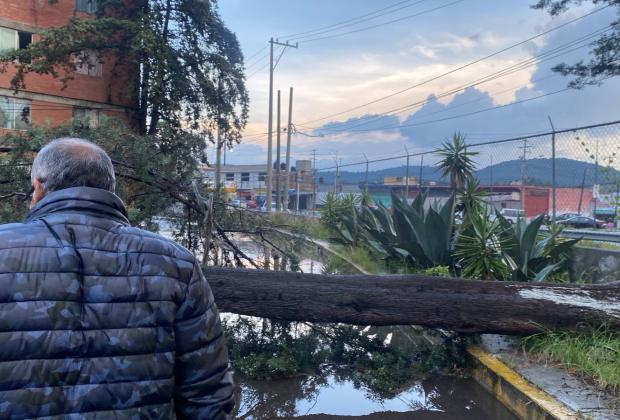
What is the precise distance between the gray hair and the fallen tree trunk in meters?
3.26

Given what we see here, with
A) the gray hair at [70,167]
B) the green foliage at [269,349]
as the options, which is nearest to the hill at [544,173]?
the green foliage at [269,349]

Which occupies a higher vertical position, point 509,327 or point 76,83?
point 76,83

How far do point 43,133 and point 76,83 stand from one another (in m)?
22.4

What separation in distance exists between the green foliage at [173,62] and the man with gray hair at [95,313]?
20.1 metres

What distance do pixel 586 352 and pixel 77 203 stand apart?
4.54 metres

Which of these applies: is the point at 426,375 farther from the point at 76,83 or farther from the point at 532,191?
the point at 76,83

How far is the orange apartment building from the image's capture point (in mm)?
24906

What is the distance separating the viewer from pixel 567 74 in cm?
1191

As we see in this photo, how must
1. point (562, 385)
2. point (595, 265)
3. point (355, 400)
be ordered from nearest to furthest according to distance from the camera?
1. point (562, 385)
2. point (355, 400)
3. point (595, 265)

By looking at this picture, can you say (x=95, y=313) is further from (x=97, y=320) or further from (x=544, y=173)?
(x=544, y=173)

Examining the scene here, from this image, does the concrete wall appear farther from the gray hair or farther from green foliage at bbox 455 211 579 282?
the gray hair

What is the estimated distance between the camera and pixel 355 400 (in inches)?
196

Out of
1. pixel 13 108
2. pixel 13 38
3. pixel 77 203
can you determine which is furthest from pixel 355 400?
pixel 13 38

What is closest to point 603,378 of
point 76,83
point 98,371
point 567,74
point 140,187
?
point 98,371
